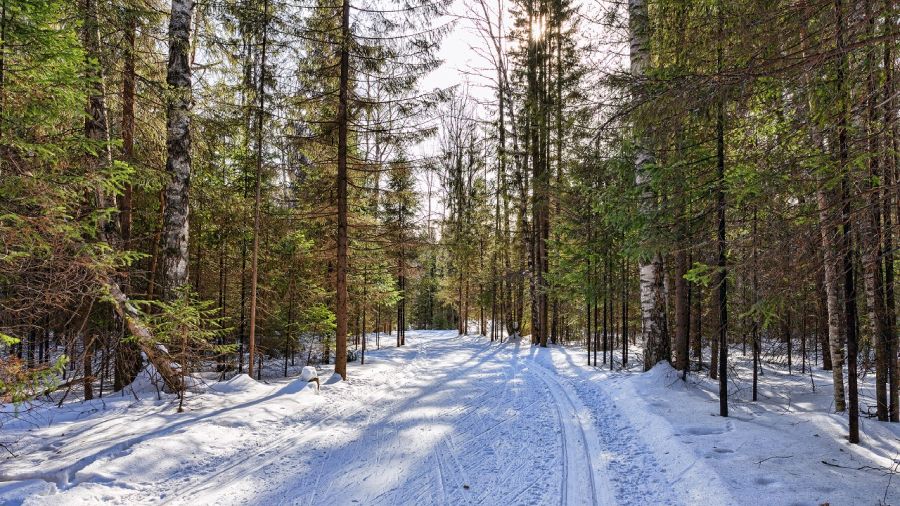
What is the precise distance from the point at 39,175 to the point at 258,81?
26.6 feet

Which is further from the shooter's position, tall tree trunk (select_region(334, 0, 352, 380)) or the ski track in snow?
tall tree trunk (select_region(334, 0, 352, 380))

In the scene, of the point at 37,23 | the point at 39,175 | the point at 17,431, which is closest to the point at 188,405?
the point at 17,431

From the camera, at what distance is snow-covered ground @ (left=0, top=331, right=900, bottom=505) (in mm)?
4188

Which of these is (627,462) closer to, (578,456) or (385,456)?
(578,456)

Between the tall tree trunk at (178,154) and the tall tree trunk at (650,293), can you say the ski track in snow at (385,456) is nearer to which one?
the tall tree trunk at (650,293)

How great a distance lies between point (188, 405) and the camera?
7.25m

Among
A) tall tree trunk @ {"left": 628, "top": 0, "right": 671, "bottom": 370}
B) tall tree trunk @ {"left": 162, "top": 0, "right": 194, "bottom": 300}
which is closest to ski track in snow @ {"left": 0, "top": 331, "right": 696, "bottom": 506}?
tall tree trunk @ {"left": 628, "top": 0, "right": 671, "bottom": 370}

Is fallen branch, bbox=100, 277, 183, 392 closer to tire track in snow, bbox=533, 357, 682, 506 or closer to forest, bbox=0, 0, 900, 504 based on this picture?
forest, bbox=0, 0, 900, 504

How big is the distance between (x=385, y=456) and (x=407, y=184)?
15.0 metres

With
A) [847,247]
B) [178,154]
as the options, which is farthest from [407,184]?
[847,247]

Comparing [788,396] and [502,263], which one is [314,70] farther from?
[502,263]

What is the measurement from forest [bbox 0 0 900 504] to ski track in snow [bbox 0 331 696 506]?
246mm

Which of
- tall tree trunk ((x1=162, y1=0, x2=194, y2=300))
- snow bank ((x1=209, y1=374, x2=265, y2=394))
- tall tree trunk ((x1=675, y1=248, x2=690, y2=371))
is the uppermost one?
tall tree trunk ((x1=162, y1=0, x2=194, y2=300))

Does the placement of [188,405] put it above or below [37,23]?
below
